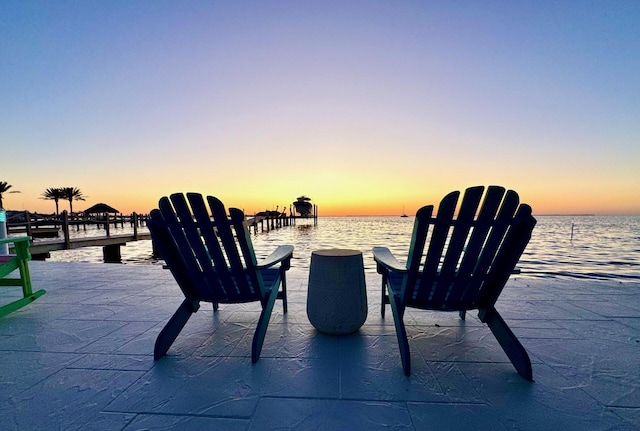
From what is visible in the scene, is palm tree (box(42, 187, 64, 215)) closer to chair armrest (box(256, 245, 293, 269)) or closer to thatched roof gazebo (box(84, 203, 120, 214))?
thatched roof gazebo (box(84, 203, 120, 214))

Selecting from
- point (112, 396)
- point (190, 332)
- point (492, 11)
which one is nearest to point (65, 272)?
point (190, 332)

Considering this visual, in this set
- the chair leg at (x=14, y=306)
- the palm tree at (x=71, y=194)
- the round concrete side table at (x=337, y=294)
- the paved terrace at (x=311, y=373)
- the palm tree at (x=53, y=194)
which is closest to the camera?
the paved terrace at (x=311, y=373)

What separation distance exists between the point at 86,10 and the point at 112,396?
820 cm

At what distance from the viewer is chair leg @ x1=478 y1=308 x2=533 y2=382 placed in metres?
1.45

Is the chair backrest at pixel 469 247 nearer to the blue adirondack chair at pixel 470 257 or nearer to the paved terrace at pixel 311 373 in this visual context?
the blue adirondack chair at pixel 470 257

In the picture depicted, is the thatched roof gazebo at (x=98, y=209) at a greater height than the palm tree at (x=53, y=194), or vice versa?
the palm tree at (x=53, y=194)

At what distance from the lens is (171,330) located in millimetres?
1771

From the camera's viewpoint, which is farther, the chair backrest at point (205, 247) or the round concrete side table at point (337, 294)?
the round concrete side table at point (337, 294)

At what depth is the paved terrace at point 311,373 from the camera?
3.76 feet

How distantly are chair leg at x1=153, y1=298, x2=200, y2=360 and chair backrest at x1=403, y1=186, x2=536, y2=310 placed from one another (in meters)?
1.51

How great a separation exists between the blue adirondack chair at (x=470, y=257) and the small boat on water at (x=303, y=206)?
62.2m

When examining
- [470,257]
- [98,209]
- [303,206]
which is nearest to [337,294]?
[470,257]

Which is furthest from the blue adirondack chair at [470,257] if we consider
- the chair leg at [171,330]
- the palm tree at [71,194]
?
the palm tree at [71,194]

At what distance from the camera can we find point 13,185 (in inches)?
941
